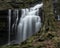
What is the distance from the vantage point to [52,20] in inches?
456

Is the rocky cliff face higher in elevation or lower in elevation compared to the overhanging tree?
higher

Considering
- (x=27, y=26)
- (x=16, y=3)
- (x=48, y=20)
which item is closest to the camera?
(x=48, y=20)

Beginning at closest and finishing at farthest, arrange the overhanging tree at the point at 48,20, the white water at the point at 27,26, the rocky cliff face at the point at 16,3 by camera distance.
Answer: the overhanging tree at the point at 48,20, the white water at the point at 27,26, the rocky cliff face at the point at 16,3

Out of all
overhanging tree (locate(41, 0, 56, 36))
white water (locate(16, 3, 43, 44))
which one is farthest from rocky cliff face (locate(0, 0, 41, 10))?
overhanging tree (locate(41, 0, 56, 36))

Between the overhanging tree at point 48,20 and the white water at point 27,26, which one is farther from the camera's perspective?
the white water at point 27,26

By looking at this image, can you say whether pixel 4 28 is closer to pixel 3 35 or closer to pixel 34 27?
pixel 3 35

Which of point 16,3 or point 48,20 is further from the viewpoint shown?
point 16,3

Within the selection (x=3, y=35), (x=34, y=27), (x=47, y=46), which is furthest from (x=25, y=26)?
(x=47, y=46)

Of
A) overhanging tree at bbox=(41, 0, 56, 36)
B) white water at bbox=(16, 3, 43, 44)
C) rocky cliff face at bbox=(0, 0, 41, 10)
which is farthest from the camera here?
rocky cliff face at bbox=(0, 0, 41, 10)

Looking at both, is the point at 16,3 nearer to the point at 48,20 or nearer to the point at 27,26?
the point at 27,26

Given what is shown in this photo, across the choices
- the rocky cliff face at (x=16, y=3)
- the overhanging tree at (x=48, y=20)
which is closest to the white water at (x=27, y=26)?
the rocky cliff face at (x=16, y=3)

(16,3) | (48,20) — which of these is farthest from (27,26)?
(16,3)

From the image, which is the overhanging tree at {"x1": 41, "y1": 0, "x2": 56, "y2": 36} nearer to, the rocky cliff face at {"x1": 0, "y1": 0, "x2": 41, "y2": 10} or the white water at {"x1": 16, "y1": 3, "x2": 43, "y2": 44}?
the white water at {"x1": 16, "y1": 3, "x2": 43, "y2": 44}

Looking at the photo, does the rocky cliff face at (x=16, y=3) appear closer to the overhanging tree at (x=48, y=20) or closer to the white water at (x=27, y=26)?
the white water at (x=27, y=26)
